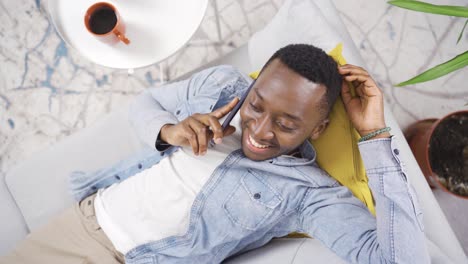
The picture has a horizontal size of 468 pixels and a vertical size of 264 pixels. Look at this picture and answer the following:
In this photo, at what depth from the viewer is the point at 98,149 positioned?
1439 millimetres

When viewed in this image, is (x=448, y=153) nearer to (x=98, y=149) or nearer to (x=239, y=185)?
(x=239, y=185)

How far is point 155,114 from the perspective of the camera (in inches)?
50.7

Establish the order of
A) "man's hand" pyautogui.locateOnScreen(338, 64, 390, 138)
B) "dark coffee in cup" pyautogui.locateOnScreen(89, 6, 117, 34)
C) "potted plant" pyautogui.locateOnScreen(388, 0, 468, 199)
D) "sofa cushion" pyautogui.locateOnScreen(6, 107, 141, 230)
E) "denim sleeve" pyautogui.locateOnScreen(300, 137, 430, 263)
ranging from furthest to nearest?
"potted plant" pyautogui.locateOnScreen(388, 0, 468, 199) → "sofa cushion" pyautogui.locateOnScreen(6, 107, 141, 230) → "dark coffee in cup" pyautogui.locateOnScreen(89, 6, 117, 34) → "man's hand" pyautogui.locateOnScreen(338, 64, 390, 138) → "denim sleeve" pyautogui.locateOnScreen(300, 137, 430, 263)

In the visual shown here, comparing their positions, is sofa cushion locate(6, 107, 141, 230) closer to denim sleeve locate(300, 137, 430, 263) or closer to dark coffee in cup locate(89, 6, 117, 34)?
dark coffee in cup locate(89, 6, 117, 34)

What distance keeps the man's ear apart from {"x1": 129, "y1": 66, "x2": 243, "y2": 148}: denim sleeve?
13.7 inches

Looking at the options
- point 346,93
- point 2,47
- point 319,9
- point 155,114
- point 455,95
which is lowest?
point 455,95

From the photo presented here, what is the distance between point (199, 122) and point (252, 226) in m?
0.35

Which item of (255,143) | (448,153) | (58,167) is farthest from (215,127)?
(448,153)

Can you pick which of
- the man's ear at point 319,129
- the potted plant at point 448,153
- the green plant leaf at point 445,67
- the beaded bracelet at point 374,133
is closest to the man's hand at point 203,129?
the man's ear at point 319,129

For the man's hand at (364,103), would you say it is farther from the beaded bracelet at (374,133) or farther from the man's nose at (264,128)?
the man's nose at (264,128)

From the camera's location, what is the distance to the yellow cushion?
116 centimetres

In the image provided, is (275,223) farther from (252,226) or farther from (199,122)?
(199,122)

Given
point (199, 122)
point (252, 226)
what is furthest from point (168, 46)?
point (252, 226)

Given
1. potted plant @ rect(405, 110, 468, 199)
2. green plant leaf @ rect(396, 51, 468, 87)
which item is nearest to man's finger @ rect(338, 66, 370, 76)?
green plant leaf @ rect(396, 51, 468, 87)
